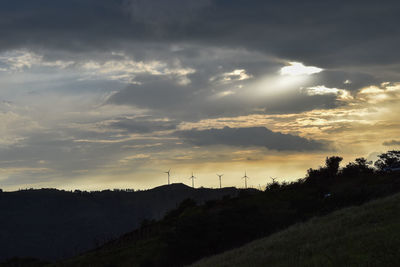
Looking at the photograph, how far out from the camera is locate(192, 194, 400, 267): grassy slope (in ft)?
88.0

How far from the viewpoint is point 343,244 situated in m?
31.4

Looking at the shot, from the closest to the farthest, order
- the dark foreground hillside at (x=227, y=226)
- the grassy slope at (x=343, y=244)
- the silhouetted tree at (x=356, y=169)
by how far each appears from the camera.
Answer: the grassy slope at (x=343, y=244)
the dark foreground hillside at (x=227, y=226)
the silhouetted tree at (x=356, y=169)

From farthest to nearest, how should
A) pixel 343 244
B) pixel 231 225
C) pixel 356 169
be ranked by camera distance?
pixel 356 169 < pixel 231 225 < pixel 343 244

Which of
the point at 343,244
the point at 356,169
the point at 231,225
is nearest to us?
the point at 343,244

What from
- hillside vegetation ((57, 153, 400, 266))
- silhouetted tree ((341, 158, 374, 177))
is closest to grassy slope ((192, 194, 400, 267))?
hillside vegetation ((57, 153, 400, 266))

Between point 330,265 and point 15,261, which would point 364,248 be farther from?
point 15,261

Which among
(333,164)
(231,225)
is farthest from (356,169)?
(231,225)

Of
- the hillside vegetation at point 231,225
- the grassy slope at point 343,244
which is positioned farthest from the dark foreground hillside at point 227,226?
the grassy slope at point 343,244

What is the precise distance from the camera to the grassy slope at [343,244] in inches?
1056

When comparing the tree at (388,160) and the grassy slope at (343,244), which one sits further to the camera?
the tree at (388,160)

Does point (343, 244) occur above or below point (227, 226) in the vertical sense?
below

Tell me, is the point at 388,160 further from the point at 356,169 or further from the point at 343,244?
the point at 343,244

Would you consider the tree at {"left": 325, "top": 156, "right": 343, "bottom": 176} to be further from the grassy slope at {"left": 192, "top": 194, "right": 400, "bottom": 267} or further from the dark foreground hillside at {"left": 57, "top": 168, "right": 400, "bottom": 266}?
the grassy slope at {"left": 192, "top": 194, "right": 400, "bottom": 267}

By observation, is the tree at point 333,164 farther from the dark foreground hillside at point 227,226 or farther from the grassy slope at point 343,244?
the grassy slope at point 343,244
